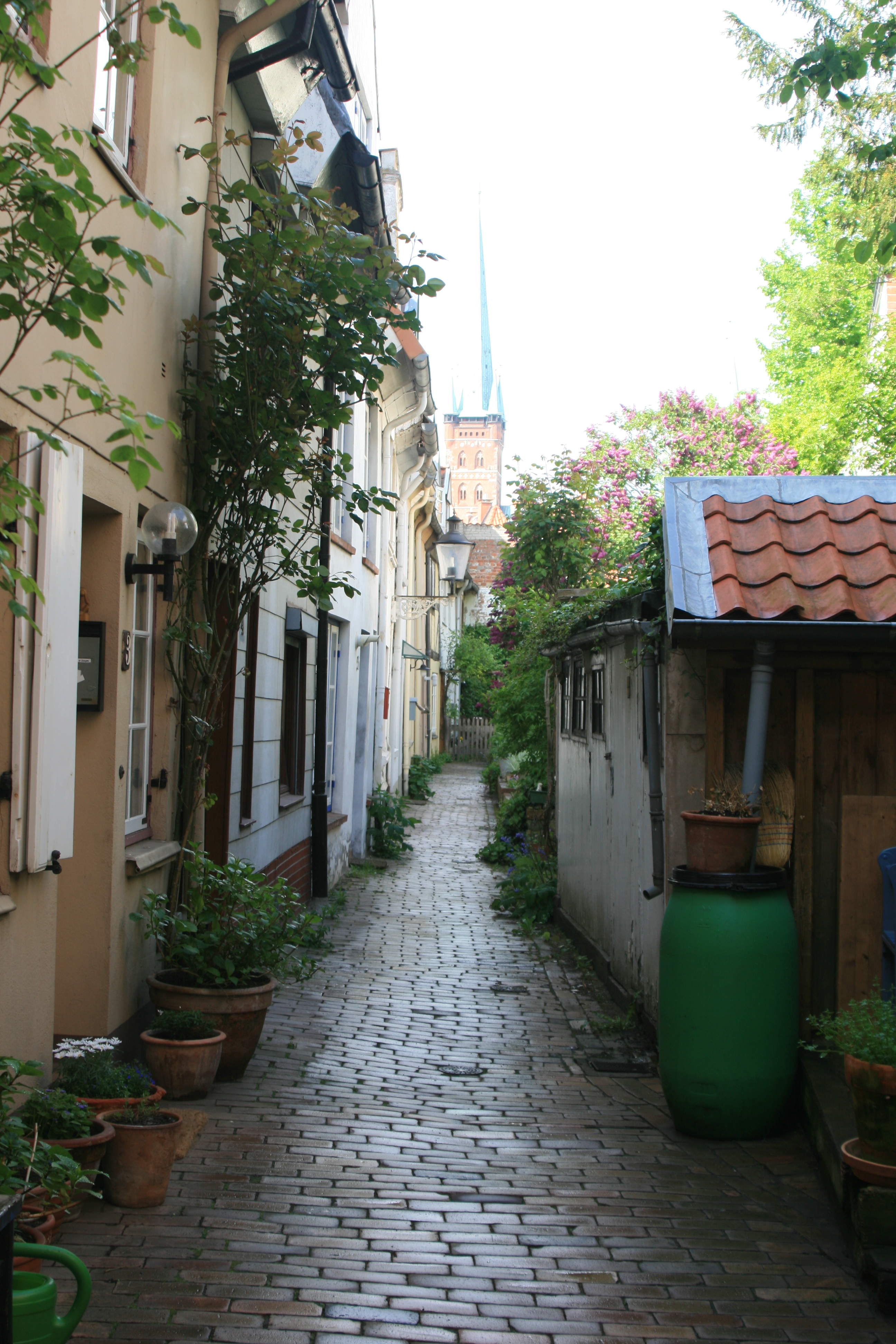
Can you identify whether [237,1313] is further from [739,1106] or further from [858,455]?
[858,455]

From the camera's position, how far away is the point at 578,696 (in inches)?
398

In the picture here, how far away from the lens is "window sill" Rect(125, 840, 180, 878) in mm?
5480

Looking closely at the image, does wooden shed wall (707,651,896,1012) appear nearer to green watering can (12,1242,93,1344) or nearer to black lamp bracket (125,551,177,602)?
black lamp bracket (125,551,177,602)

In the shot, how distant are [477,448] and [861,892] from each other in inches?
4679

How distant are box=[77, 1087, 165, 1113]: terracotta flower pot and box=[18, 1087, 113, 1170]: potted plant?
0.25m

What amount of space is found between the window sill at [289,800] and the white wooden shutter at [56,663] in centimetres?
537

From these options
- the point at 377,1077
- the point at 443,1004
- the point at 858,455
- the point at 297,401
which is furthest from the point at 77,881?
the point at 858,455

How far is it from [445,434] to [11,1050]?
120 meters

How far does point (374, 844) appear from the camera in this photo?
49.8 ft

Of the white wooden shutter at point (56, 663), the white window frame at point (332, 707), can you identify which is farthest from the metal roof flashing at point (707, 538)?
the white window frame at point (332, 707)

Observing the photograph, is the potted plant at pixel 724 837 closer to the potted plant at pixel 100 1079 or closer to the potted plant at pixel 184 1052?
the potted plant at pixel 184 1052

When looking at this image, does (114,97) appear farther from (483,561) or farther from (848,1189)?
(483,561)

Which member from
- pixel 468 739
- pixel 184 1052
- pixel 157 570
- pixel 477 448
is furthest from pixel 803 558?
pixel 477 448

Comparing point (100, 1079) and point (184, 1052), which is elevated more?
point (100, 1079)
